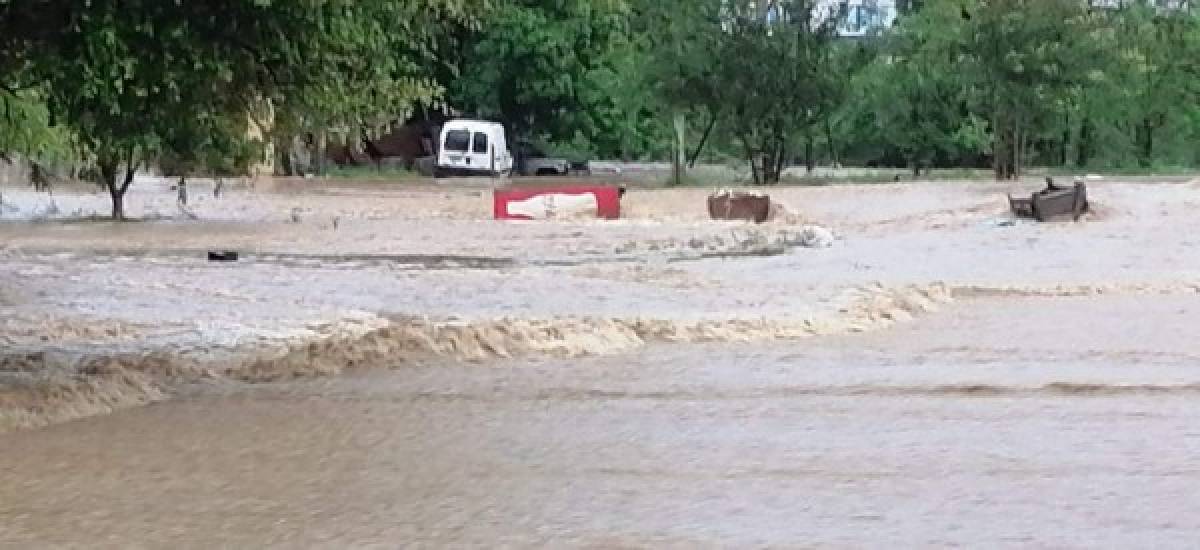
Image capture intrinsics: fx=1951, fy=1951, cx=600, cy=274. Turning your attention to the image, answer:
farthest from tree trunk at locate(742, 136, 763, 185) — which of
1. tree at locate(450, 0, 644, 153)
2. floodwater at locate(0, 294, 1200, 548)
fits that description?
floodwater at locate(0, 294, 1200, 548)

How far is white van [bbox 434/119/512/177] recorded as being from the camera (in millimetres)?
57000

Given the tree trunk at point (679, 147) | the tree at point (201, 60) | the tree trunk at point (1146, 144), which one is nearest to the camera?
the tree at point (201, 60)

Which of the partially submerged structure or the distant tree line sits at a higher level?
the distant tree line

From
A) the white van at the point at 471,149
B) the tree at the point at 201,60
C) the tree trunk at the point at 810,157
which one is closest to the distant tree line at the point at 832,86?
the tree trunk at the point at 810,157

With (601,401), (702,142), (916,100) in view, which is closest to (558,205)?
(702,142)

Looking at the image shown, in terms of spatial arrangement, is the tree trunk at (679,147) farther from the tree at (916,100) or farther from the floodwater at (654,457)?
the floodwater at (654,457)

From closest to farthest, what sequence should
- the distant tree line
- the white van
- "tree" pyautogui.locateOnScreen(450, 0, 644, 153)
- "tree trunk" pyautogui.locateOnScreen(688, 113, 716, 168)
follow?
the distant tree line, "tree trunk" pyautogui.locateOnScreen(688, 113, 716, 168), the white van, "tree" pyautogui.locateOnScreen(450, 0, 644, 153)

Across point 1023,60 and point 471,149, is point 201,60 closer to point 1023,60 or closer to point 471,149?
point 1023,60

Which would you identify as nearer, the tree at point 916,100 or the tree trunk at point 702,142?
the tree trunk at point 702,142

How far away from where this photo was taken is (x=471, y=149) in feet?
187

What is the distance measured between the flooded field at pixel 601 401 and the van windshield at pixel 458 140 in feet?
94.5

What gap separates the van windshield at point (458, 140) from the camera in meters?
57.1

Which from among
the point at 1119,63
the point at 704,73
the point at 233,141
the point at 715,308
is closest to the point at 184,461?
the point at 233,141

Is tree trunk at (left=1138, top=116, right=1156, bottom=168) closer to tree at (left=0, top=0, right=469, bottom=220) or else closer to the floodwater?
the floodwater
